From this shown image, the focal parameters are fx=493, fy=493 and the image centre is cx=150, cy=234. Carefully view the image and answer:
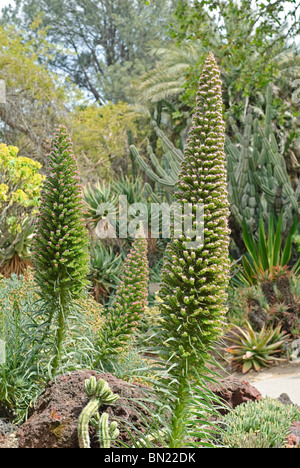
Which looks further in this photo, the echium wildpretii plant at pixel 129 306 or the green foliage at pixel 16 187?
the green foliage at pixel 16 187

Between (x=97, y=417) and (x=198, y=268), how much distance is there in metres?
1.07

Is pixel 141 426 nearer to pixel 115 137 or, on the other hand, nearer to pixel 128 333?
pixel 128 333

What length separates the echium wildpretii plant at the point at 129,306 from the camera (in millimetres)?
3779

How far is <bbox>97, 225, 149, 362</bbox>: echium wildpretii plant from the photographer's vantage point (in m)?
3.78

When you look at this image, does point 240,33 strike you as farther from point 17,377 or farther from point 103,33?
point 103,33

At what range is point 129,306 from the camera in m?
3.83

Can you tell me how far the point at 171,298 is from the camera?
2562 millimetres

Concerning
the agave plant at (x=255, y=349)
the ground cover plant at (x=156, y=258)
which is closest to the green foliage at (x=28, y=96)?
the ground cover plant at (x=156, y=258)

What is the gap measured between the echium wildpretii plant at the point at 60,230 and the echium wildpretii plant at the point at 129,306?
21.5 inches

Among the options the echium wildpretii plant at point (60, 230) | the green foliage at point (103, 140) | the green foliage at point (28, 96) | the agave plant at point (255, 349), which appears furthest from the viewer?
the green foliage at point (103, 140)

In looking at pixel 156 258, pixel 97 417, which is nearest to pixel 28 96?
pixel 156 258

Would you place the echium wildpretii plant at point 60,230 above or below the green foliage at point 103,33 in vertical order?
below

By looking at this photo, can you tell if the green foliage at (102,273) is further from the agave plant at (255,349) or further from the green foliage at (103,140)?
the green foliage at (103,140)
